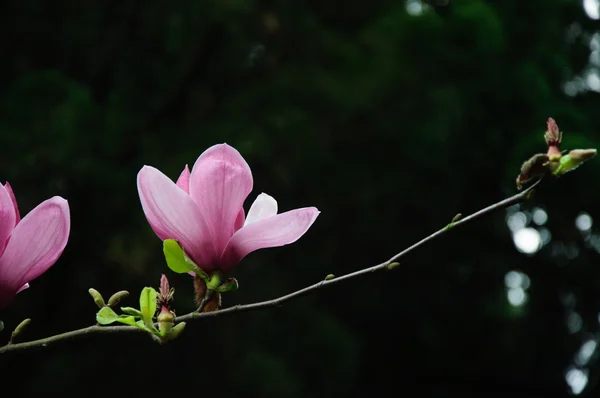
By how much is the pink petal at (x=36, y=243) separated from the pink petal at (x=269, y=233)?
85 millimetres

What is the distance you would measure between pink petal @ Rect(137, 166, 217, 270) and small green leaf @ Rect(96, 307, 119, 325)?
0.15ft

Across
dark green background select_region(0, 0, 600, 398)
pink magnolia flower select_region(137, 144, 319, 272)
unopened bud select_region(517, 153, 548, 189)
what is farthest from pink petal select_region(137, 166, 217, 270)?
dark green background select_region(0, 0, 600, 398)

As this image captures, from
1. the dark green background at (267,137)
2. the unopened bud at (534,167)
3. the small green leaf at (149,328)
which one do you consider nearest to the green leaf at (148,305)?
the small green leaf at (149,328)

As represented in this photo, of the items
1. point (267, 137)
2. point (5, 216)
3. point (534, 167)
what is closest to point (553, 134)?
point (534, 167)

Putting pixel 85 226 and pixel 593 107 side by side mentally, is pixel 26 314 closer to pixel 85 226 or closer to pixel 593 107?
pixel 85 226

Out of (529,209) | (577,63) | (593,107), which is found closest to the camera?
(593,107)

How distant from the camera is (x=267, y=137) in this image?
238 cm

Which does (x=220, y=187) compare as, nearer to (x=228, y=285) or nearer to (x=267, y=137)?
(x=228, y=285)

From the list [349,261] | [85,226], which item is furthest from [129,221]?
[349,261]

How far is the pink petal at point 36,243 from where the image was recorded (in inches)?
13.6

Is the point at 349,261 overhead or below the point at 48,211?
below

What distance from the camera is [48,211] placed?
0.34m

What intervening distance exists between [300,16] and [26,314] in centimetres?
142

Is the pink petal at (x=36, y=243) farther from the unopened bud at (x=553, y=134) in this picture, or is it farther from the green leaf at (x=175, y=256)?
the unopened bud at (x=553, y=134)
